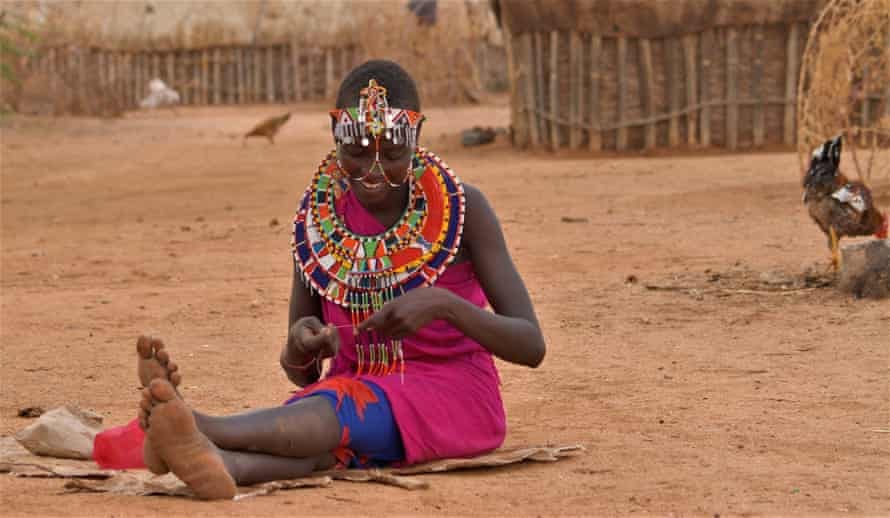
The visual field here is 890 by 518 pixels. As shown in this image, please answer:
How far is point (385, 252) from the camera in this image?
13.5 feet

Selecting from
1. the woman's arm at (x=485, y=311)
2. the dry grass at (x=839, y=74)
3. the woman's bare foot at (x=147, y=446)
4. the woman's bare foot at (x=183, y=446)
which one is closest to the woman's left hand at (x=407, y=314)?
the woman's arm at (x=485, y=311)

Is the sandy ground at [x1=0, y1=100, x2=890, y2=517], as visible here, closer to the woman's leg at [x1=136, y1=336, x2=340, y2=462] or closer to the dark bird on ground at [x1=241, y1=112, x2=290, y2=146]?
the woman's leg at [x1=136, y1=336, x2=340, y2=462]

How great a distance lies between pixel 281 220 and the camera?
1130cm

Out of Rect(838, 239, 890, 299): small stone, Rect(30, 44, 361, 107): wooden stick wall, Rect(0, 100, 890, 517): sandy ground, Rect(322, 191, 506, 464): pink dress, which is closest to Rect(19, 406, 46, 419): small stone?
Rect(0, 100, 890, 517): sandy ground

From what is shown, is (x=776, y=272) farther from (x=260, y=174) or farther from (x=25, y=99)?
(x=25, y=99)

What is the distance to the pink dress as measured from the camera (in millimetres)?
4062

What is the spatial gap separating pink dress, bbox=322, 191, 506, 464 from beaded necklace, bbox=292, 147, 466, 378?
44mm

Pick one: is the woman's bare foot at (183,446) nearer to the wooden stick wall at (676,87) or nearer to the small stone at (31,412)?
the small stone at (31,412)

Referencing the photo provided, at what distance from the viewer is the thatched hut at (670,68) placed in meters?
14.8

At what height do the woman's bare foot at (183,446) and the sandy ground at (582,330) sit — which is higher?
the woman's bare foot at (183,446)

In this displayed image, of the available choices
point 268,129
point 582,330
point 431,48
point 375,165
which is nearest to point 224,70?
point 431,48

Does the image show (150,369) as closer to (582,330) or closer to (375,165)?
(375,165)

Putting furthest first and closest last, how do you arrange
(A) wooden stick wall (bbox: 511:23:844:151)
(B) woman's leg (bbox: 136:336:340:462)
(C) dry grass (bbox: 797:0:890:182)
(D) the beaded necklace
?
(A) wooden stick wall (bbox: 511:23:844:151) → (C) dry grass (bbox: 797:0:890:182) → (D) the beaded necklace → (B) woman's leg (bbox: 136:336:340:462)

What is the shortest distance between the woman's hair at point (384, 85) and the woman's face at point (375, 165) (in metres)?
0.12
